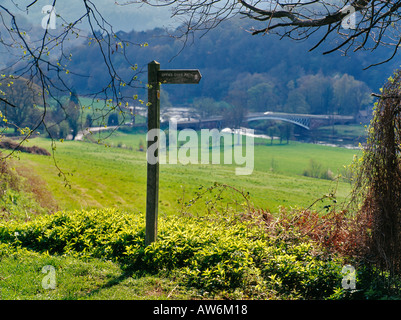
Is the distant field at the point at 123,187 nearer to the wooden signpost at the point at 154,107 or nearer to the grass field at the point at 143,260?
the wooden signpost at the point at 154,107

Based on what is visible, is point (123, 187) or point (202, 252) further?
point (123, 187)

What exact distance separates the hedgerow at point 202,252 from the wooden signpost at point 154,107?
1.16ft

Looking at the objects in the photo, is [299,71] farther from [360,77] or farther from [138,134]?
[138,134]

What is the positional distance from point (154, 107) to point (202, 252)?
7.19 feet

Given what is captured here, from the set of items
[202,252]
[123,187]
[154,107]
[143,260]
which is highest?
[154,107]

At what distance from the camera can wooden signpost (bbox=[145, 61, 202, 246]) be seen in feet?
18.1

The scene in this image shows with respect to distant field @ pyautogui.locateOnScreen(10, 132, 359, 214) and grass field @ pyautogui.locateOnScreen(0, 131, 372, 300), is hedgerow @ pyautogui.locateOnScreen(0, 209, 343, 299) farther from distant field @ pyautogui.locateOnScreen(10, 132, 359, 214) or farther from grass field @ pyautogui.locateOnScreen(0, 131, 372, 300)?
distant field @ pyautogui.locateOnScreen(10, 132, 359, 214)

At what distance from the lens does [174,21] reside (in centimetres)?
609

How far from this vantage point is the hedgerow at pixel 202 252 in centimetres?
481

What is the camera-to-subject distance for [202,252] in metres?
5.38

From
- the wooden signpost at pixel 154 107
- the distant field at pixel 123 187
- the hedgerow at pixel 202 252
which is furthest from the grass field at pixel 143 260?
the distant field at pixel 123 187

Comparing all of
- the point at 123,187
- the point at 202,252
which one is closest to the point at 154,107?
the point at 202,252

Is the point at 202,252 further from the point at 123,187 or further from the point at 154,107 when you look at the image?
the point at 123,187

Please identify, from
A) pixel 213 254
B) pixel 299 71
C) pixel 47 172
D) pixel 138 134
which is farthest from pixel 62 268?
pixel 299 71
